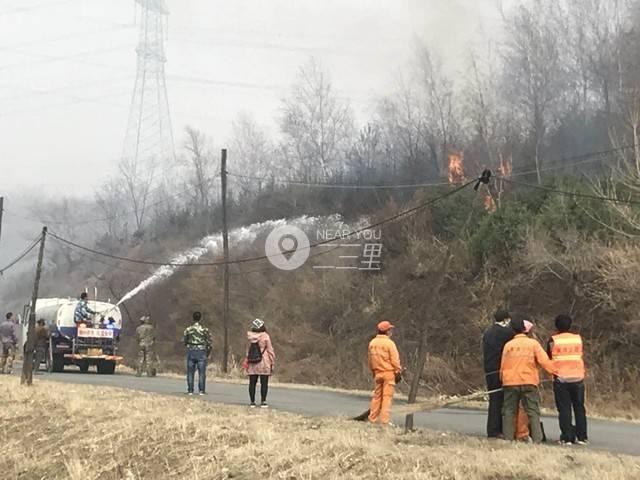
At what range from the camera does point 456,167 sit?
4225 centimetres

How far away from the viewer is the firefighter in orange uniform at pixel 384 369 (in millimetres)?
12281

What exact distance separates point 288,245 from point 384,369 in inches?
1609

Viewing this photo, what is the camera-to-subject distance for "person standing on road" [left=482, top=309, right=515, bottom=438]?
1104 centimetres

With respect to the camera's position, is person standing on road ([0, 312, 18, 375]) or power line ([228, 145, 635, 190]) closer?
person standing on road ([0, 312, 18, 375])

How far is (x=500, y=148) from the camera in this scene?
134 feet

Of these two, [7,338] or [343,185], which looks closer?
[7,338]

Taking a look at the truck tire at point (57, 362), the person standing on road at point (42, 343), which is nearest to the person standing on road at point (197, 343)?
the person standing on road at point (42, 343)

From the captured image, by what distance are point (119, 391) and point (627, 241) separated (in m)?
17.0

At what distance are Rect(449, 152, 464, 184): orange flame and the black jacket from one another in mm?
30586

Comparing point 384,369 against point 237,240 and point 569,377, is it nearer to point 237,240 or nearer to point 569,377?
point 569,377

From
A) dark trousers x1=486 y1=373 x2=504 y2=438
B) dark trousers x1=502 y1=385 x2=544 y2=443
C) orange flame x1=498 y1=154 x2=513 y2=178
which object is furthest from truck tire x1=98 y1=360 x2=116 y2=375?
dark trousers x1=502 y1=385 x2=544 y2=443

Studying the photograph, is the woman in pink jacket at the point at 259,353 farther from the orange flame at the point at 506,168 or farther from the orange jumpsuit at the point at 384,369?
the orange flame at the point at 506,168

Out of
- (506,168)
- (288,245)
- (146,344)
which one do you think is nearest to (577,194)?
(506,168)

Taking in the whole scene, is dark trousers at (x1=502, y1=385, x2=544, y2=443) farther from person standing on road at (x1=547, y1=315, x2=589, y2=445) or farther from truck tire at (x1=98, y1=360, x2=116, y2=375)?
truck tire at (x1=98, y1=360, x2=116, y2=375)
